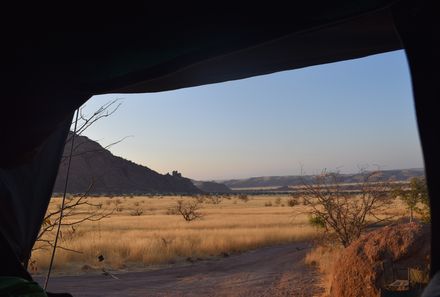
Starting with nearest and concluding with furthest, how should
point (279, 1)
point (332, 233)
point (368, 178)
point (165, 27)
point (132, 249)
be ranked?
1. point (279, 1)
2. point (165, 27)
3. point (368, 178)
4. point (332, 233)
5. point (132, 249)

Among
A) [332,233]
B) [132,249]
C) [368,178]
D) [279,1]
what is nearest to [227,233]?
[132,249]

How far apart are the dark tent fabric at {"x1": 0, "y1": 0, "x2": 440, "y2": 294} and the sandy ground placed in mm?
8136

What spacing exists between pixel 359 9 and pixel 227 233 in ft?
62.7

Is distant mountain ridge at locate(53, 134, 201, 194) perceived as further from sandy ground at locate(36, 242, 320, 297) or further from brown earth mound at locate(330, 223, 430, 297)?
brown earth mound at locate(330, 223, 430, 297)

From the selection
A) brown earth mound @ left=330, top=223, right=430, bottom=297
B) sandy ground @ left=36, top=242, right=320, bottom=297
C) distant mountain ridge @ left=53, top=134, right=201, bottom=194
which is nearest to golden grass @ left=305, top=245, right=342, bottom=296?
sandy ground @ left=36, top=242, right=320, bottom=297

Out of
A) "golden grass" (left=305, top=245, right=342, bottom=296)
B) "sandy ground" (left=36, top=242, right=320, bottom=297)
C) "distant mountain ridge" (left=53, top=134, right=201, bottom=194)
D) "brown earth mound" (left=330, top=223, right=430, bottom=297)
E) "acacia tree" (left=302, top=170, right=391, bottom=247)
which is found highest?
"distant mountain ridge" (left=53, top=134, right=201, bottom=194)

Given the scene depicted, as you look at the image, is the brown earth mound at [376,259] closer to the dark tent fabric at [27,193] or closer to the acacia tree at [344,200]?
the acacia tree at [344,200]

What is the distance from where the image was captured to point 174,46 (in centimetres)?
223

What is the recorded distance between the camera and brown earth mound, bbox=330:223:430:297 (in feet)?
26.9

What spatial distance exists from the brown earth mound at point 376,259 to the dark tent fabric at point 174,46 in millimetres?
6335

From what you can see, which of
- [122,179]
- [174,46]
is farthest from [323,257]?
[122,179]

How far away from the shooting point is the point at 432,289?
1.49 meters

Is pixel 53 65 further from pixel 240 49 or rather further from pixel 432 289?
pixel 432 289

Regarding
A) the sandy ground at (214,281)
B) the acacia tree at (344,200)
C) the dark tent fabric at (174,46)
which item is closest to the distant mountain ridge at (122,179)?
the sandy ground at (214,281)
